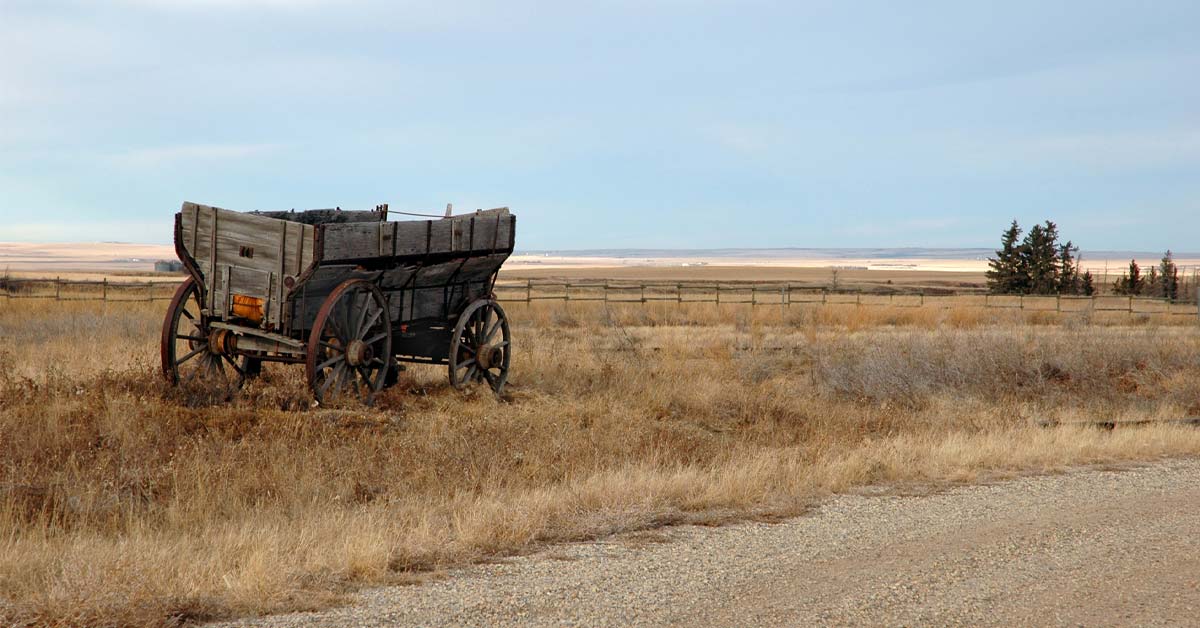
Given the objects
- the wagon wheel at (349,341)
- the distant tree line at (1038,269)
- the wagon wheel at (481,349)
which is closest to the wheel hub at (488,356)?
the wagon wheel at (481,349)

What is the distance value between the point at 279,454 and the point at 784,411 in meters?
6.68

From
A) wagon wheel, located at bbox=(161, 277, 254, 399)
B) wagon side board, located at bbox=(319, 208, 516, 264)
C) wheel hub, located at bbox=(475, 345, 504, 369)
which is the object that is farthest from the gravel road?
wheel hub, located at bbox=(475, 345, 504, 369)

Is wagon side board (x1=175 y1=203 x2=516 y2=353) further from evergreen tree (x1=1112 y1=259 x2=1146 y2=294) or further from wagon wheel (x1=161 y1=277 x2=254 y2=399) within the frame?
evergreen tree (x1=1112 y1=259 x2=1146 y2=294)

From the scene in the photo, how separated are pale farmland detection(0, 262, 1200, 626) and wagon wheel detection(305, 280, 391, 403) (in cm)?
32

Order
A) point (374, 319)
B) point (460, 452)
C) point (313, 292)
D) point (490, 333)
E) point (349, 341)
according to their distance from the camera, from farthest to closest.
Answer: point (490, 333)
point (374, 319)
point (349, 341)
point (313, 292)
point (460, 452)

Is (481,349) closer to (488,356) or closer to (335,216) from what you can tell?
(488,356)

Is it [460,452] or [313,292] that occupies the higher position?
[313,292]

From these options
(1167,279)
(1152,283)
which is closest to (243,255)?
(1167,279)

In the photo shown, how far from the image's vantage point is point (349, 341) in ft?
37.9

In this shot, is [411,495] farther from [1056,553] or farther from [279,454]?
[1056,553]

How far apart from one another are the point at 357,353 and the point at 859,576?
709 cm

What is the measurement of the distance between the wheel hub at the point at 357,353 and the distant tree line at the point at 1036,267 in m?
57.8

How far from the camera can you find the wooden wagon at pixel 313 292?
1086 centimetres

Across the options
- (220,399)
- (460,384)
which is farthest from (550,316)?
(220,399)
